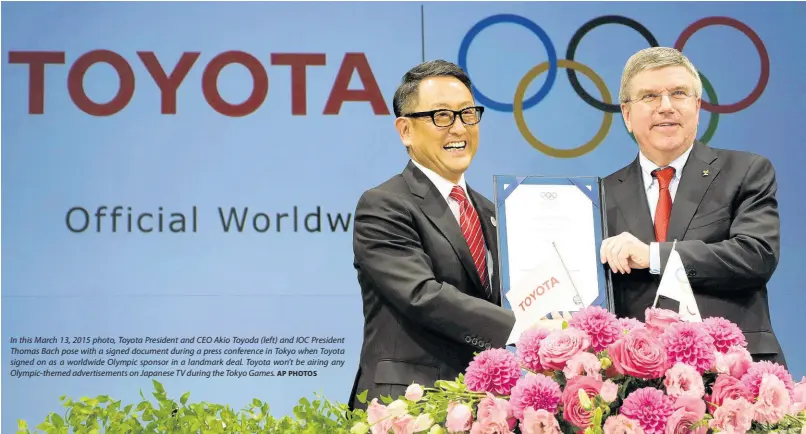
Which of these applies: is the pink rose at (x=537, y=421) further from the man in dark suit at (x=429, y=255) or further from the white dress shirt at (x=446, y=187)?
the white dress shirt at (x=446, y=187)

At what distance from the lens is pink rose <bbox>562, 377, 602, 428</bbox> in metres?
1.68

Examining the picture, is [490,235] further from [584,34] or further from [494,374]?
[584,34]

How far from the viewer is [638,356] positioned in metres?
1.72

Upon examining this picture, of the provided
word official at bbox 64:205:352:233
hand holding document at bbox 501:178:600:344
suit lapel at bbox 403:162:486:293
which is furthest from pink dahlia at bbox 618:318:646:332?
word official at bbox 64:205:352:233

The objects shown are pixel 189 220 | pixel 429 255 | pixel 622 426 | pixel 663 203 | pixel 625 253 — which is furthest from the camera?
pixel 189 220

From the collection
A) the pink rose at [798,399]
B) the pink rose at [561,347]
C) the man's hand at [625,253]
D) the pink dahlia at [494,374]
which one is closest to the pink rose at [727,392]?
the pink rose at [798,399]

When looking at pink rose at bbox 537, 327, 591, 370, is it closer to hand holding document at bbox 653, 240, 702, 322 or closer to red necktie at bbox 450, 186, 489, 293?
hand holding document at bbox 653, 240, 702, 322

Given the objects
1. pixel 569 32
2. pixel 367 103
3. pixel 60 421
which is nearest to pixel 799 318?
pixel 569 32

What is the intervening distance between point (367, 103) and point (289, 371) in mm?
1242

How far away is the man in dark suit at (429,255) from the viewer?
254 cm

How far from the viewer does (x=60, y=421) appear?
1927 millimetres

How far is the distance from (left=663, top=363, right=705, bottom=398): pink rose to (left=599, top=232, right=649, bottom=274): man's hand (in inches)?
33.4

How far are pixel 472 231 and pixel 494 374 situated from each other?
101cm

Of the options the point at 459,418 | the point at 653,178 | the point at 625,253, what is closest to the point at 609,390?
the point at 459,418
